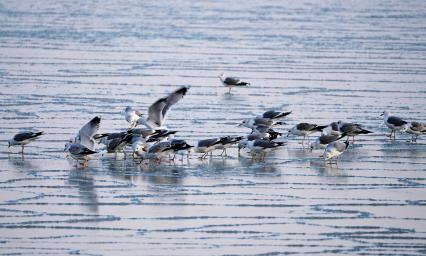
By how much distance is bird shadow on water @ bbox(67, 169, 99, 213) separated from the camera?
13320 millimetres

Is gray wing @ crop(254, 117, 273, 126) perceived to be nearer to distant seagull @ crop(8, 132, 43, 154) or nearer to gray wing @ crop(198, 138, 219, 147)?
gray wing @ crop(198, 138, 219, 147)

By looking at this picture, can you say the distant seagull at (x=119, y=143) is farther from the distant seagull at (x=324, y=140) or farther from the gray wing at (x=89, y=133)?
the distant seagull at (x=324, y=140)

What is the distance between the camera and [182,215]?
12.8 meters

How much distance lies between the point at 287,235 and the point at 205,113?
7.84 metres

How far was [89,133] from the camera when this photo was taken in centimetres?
1579

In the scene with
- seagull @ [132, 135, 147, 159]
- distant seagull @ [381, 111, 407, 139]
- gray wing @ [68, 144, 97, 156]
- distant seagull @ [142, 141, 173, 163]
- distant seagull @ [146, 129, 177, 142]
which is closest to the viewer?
gray wing @ [68, 144, 97, 156]

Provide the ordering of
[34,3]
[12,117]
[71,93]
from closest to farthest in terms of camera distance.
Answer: [12,117] → [71,93] → [34,3]

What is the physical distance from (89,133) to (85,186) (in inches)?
67.6

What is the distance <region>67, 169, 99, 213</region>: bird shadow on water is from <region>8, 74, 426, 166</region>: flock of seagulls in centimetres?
33

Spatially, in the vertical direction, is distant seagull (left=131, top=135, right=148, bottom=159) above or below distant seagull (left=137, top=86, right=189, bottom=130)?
below

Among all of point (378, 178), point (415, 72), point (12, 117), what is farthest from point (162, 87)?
point (378, 178)

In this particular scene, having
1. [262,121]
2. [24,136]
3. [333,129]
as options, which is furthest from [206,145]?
[24,136]

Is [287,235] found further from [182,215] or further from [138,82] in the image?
[138,82]

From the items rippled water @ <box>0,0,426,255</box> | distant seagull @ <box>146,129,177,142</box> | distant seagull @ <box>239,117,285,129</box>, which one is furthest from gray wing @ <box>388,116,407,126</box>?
distant seagull @ <box>146,129,177,142</box>
